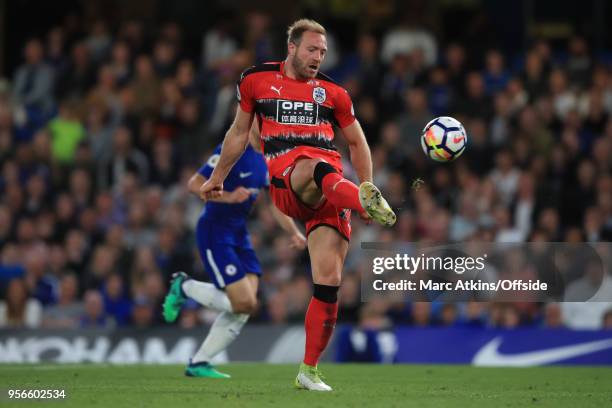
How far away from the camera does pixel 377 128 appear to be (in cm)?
1817

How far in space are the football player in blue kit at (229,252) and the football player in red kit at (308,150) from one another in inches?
76.3

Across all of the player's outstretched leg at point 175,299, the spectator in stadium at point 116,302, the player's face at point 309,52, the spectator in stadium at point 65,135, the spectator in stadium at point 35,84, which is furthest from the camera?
the spectator in stadium at point 35,84

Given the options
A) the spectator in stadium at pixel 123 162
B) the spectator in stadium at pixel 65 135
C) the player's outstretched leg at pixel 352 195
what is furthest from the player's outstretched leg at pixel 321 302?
the spectator in stadium at pixel 65 135

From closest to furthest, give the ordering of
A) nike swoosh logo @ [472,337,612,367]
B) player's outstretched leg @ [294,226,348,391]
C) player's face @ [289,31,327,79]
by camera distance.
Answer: player's outstretched leg @ [294,226,348,391] < player's face @ [289,31,327,79] < nike swoosh logo @ [472,337,612,367]

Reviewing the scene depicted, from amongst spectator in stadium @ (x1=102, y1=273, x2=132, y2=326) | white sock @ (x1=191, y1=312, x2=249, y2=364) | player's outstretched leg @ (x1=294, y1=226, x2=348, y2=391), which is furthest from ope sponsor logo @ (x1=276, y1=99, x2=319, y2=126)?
spectator in stadium @ (x1=102, y1=273, x2=132, y2=326)

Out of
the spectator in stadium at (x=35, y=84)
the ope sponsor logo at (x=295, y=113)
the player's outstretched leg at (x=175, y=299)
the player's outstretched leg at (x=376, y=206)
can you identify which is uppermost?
the spectator in stadium at (x=35, y=84)

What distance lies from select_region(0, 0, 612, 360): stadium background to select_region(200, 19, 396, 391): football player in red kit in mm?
5711

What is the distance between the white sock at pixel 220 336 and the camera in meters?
11.6

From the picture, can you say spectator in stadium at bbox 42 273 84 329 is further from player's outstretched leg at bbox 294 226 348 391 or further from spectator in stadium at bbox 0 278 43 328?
player's outstretched leg at bbox 294 226 348 391

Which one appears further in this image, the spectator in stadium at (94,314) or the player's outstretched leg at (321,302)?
the spectator in stadium at (94,314)

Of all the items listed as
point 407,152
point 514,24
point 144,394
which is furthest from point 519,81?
point 144,394

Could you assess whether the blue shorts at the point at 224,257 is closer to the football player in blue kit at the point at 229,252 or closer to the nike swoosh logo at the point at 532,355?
the football player in blue kit at the point at 229,252

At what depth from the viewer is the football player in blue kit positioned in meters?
11.6

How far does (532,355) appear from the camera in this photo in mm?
14383
